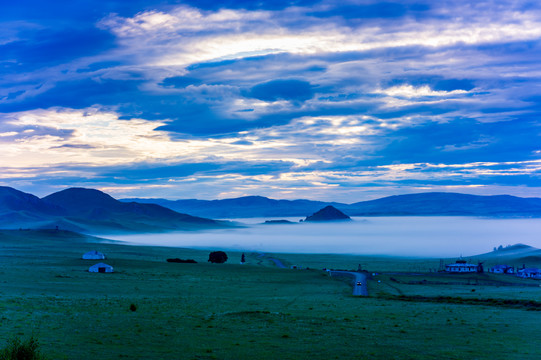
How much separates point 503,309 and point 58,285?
50477 millimetres

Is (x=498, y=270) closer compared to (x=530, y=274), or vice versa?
(x=530, y=274)

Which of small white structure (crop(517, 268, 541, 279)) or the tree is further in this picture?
the tree

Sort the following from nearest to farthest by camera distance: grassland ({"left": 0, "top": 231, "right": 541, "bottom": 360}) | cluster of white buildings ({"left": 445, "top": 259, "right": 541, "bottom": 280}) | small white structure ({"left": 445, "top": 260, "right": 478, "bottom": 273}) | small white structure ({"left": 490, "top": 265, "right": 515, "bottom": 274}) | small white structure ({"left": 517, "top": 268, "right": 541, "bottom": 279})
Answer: grassland ({"left": 0, "top": 231, "right": 541, "bottom": 360})
small white structure ({"left": 517, "top": 268, "right": 541, "bottom": 279})
cluster of white buildings ({"left": 445, "top": 259, "right": 541, "bottom": 280})
small white structure ({"left": 445, "top": 260, "right": 478, "bottom": 273})
small white structure ({"left": 490, "top": 265, "right": 515, "bottom": 274})

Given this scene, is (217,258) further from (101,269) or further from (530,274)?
(530,274)

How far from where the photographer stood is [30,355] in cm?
2161

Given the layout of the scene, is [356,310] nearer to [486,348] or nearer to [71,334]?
[486,348]

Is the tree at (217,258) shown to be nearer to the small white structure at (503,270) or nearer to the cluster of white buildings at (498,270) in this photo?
the cluster of white buildings at (498,270)

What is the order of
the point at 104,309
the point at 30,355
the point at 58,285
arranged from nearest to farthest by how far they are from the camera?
the point at 30,355 < the point at 104,309 < the point at 58,285

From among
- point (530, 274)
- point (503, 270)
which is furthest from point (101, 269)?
point (503, 270)

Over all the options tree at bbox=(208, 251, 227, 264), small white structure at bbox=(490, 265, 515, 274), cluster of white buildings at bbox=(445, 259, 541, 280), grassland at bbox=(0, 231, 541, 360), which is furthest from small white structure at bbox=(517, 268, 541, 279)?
tree at bbox=(208, 251, 227, 264)

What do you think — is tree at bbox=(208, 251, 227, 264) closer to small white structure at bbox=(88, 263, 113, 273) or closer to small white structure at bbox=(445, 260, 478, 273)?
small white structure at bbox=(88, 263, 113, 273)

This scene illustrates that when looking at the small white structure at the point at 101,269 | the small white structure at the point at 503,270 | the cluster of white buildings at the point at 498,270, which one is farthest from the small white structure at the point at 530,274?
the small white structure at the point at 101,269

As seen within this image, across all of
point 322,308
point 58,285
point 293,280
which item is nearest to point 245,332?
point 322,308

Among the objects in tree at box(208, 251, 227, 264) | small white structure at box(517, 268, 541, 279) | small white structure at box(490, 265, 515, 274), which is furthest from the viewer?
tree at box(208, 251, 227, 264)
